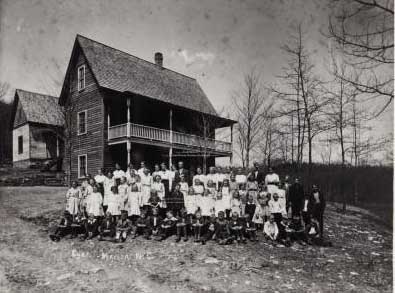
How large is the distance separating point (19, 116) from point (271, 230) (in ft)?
78.9

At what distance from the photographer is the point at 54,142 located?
1039 inches

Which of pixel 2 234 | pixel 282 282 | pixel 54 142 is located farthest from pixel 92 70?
pixel 282 282

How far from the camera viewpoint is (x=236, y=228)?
940 cm

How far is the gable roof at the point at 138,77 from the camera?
1986 centimetres

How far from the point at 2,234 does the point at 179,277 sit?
19.9 feet

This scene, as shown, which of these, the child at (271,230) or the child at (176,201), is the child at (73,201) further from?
the child at (271,230)

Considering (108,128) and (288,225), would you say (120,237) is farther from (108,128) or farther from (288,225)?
(108,128)

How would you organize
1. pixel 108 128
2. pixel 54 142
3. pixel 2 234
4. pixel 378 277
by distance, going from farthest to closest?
pixel 54 142
pixel 108 128
pixel 2 234
pixel 378 277

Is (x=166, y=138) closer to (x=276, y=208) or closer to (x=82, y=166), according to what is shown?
(x=82, y=166)

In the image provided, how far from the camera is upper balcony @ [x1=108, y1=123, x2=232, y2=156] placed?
18.2 m

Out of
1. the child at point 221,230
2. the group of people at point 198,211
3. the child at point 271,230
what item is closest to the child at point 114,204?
the group of people at point 198,211

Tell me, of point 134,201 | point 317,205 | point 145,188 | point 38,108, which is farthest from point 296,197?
point 38,108

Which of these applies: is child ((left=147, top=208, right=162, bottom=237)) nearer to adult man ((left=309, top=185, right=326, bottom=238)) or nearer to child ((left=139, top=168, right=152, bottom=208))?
child ((left=139, top=168, right=152, bottom=208))

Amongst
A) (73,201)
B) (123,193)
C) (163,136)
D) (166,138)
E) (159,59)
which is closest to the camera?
(123,193)
